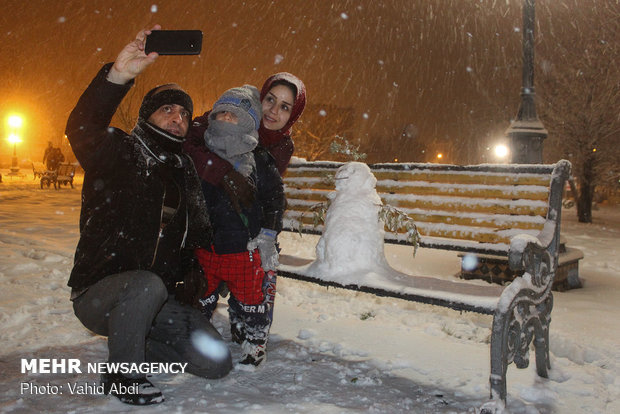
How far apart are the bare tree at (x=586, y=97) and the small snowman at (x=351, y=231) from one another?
1444 centimetres

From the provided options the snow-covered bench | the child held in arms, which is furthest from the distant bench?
the child held in arms

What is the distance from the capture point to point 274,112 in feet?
10.7

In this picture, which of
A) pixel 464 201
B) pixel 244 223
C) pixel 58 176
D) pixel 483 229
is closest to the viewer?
pixel 244 223

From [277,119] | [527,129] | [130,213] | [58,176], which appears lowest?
[130,213]

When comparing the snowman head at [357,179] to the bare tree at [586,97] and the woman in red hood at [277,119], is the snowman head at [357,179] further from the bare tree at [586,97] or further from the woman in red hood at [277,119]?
the bare tree at [586,97]

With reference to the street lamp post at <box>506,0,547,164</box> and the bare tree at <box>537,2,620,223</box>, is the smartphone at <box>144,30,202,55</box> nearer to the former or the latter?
the street lamp post at <box>506,0,547,164</box>

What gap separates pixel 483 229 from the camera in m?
3.85

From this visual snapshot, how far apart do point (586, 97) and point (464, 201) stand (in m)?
14.3

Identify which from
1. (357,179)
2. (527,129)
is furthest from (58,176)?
(357,179)

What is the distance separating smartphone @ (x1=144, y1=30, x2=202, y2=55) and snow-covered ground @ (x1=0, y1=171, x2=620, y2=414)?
5.74 feet

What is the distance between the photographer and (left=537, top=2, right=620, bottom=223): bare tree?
1509cm

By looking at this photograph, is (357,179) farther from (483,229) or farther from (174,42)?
(174,42)

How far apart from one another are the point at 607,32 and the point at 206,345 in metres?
16.9

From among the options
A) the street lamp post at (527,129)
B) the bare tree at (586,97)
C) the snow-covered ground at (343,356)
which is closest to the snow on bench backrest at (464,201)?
the snow-covered ground at (343,356)
